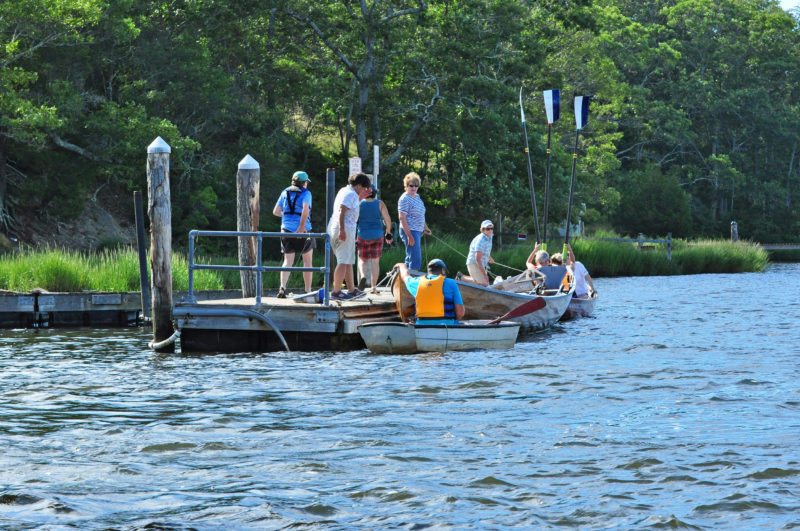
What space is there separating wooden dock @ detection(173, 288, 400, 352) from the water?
23cm

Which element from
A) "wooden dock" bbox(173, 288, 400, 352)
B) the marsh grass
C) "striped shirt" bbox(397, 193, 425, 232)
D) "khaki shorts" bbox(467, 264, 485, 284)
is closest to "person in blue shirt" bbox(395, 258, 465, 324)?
"wooden dock" bbox(173, 288, 400, 352)

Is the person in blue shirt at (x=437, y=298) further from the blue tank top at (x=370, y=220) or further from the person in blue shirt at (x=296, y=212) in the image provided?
the person in blue shirt at (x=296, y=212)

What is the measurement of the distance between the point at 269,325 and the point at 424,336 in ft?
7.04

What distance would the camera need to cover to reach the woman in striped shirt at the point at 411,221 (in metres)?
16.0

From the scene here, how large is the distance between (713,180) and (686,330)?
153 feet

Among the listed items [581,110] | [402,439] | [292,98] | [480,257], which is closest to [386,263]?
[581,110]

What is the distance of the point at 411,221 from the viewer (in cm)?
1614

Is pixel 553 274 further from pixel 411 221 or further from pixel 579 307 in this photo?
pixel 411 221

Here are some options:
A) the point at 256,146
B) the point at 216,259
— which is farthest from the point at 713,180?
the point at 216,259

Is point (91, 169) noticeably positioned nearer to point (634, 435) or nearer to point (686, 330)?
point (686, 330)

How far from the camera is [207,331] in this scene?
14.6 m

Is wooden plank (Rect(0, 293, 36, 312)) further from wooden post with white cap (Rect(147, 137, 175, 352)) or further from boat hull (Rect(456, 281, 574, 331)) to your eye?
boat hull (Rect(456, 281, 574, 331))

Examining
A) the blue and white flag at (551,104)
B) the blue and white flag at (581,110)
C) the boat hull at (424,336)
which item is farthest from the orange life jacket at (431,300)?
the blue and white flag at (581,110)

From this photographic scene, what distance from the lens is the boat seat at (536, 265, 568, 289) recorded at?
1981 cm
